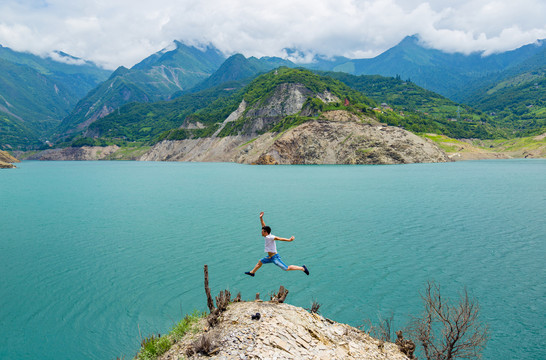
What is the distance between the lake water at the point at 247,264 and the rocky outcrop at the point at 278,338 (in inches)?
143

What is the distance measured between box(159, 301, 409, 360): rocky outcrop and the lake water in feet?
11.9

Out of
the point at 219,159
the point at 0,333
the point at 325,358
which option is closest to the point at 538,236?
the point at 325,358

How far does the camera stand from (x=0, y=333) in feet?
47.5

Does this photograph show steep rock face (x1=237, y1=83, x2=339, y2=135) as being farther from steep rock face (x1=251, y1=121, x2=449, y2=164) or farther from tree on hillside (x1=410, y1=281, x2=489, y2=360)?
tree on hillside (x1=410, y1=281, x2=489, y2=360)

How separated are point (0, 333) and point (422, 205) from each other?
4302cm

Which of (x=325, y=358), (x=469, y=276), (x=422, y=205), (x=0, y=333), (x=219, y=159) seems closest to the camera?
(x=325, y=358)

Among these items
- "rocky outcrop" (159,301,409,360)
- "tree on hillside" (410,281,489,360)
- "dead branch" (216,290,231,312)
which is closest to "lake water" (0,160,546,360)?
"tree on hillside" (410,281,489,360)

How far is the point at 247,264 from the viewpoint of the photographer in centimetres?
2252

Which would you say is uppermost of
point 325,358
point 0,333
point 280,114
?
point 280,114

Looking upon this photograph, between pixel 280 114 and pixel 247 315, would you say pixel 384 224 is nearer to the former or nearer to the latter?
pixel 247 315

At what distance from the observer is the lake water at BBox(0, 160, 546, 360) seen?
14953 millimetres

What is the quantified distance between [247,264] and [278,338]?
1265 cm

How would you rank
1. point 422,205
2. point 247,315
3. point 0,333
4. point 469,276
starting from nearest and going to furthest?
point 247,315
point 0,333
point 469,276
point 422,205

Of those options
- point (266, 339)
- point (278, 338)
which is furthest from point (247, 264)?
point (266, 339)
